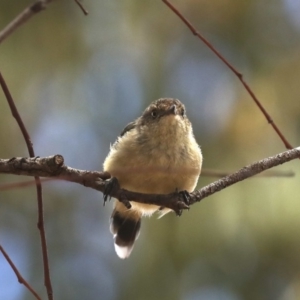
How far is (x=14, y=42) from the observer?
389cm

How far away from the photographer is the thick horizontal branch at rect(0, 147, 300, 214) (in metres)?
1.40

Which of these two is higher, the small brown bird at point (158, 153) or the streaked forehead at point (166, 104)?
the streaked forehead at point (166, 104)

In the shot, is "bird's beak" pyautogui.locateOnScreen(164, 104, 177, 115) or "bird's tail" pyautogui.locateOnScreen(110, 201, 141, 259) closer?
"bird's beak" pyautogui.locateOnScreen(164, 104, 177, 115)

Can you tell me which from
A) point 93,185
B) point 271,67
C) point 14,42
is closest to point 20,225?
point 14,42

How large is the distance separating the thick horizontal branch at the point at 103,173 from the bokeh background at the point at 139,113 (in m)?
1.91

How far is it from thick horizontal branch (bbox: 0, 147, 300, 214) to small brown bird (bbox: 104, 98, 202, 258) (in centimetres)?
36

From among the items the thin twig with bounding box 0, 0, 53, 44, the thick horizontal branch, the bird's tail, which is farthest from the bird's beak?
the thin twig with bounding box 0, 0, 53, 44

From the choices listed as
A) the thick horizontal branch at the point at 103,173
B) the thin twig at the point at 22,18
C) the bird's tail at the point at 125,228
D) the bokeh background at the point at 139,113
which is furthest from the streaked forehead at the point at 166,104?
the thin twig at the point at 22,18

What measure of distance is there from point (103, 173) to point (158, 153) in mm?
698

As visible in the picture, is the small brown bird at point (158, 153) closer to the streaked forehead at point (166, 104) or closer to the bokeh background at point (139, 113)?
the streaked forehead at point (166, 104)

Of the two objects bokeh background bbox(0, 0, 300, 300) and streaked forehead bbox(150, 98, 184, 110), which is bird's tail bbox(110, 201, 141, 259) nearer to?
streaked forehead bbox(150, 98, 184, 110)

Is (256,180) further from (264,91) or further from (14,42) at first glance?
(14,42)

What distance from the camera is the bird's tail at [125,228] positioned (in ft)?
9.02

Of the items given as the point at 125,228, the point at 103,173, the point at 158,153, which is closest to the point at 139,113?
the point at 125,228
